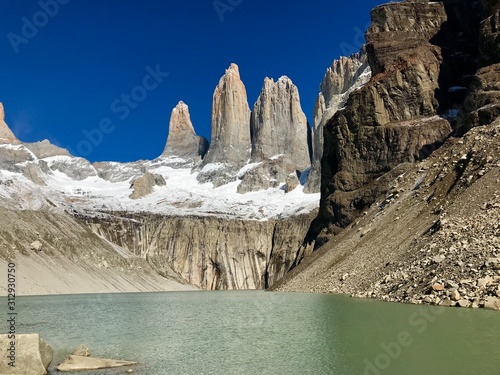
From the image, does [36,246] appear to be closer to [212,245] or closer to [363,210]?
[363,210]

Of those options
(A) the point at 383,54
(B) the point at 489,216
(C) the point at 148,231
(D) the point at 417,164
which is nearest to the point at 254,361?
(B) the point at 489,216

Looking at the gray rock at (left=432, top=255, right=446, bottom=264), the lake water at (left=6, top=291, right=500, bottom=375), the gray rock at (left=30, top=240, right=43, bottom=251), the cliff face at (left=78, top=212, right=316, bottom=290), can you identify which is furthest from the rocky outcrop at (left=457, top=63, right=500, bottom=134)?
the cliff face at (left=78, top=212, right=316, bottom=290)

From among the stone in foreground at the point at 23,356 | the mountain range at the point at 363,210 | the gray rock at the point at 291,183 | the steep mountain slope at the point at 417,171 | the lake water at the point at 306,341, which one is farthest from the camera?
the gray rock at the point at 291,183

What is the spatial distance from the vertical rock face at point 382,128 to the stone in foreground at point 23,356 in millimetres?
70430

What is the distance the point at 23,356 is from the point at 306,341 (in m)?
12.0

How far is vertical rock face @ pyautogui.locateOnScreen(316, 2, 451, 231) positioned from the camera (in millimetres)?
85125

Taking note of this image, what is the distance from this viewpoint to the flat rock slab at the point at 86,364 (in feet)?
58.6

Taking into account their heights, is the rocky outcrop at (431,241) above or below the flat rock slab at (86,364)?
above

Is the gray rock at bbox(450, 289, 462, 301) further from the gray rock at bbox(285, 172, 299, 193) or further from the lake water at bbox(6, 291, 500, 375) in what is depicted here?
the gray rock at bbox(285, 172, 299, 193)

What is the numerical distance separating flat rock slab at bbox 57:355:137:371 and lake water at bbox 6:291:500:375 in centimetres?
52

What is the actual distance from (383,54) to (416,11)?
1480 centimetres

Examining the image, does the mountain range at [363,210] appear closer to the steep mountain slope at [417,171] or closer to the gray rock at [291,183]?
the steep mountain slope at [417,171]

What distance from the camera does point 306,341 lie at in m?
22.7

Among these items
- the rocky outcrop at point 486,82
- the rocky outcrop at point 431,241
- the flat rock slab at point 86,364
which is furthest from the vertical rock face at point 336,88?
the flat rock slab at point 86,364
